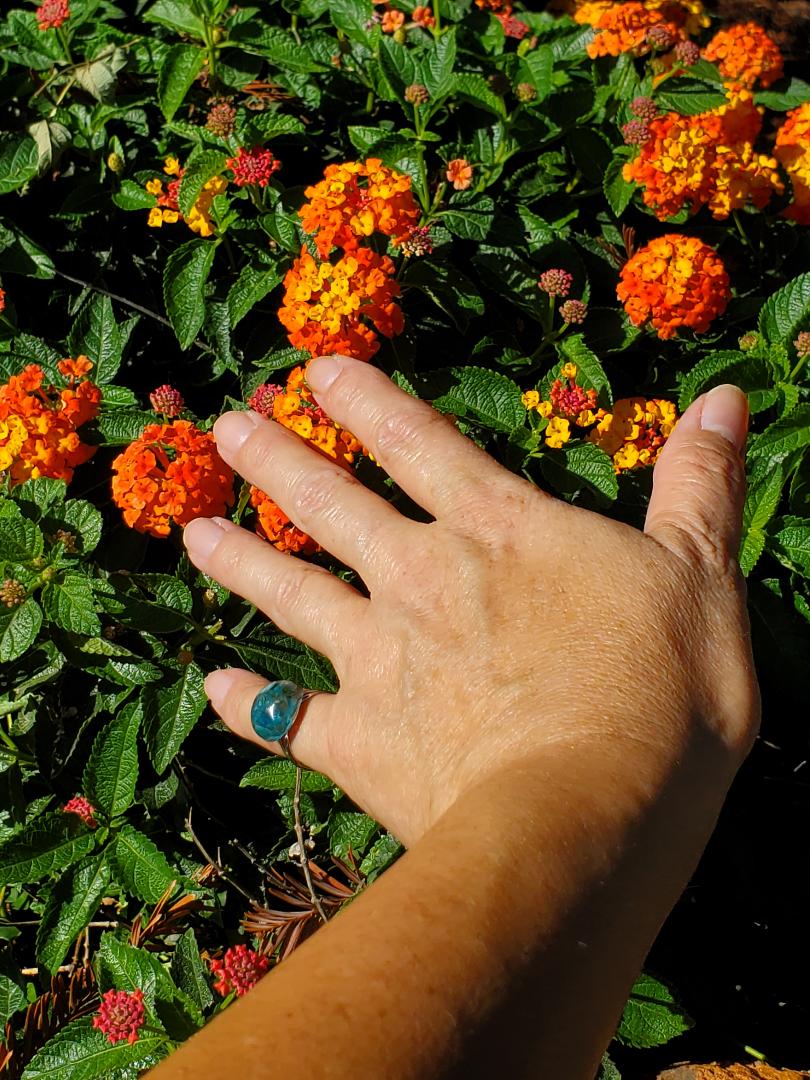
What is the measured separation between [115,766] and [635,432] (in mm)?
1139

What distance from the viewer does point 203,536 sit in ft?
4.99

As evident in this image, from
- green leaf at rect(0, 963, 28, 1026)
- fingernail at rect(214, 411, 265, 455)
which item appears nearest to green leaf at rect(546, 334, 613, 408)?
fingernail at rect(214, 411, 265, 455)

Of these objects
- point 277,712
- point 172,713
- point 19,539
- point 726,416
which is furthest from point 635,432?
point 19,539

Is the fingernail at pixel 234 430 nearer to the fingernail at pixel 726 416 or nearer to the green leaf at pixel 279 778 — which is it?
the green leaf at pixel 279 778

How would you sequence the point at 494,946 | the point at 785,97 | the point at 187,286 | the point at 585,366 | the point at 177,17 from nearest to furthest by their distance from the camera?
the point at 494,946 < the point at 585,366 < the point at 187,286 < the point at 177,17 < the point at 785,97

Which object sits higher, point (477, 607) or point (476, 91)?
point (476, 91)

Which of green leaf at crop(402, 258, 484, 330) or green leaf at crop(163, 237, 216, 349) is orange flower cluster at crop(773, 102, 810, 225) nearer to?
green leaf at crop(402, 258, 484, 330)

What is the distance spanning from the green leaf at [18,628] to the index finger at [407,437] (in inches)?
23.0

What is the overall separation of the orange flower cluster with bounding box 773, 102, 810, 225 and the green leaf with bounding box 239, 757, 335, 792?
1.83m

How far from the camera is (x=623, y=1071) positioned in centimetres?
193

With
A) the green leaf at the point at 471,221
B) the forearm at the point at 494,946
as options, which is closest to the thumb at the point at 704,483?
the forearm at the point at 494,946

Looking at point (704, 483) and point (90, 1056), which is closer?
point (704, 483)

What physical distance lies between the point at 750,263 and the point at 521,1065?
2.24 m

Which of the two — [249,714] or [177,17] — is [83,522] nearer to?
[249,714]
